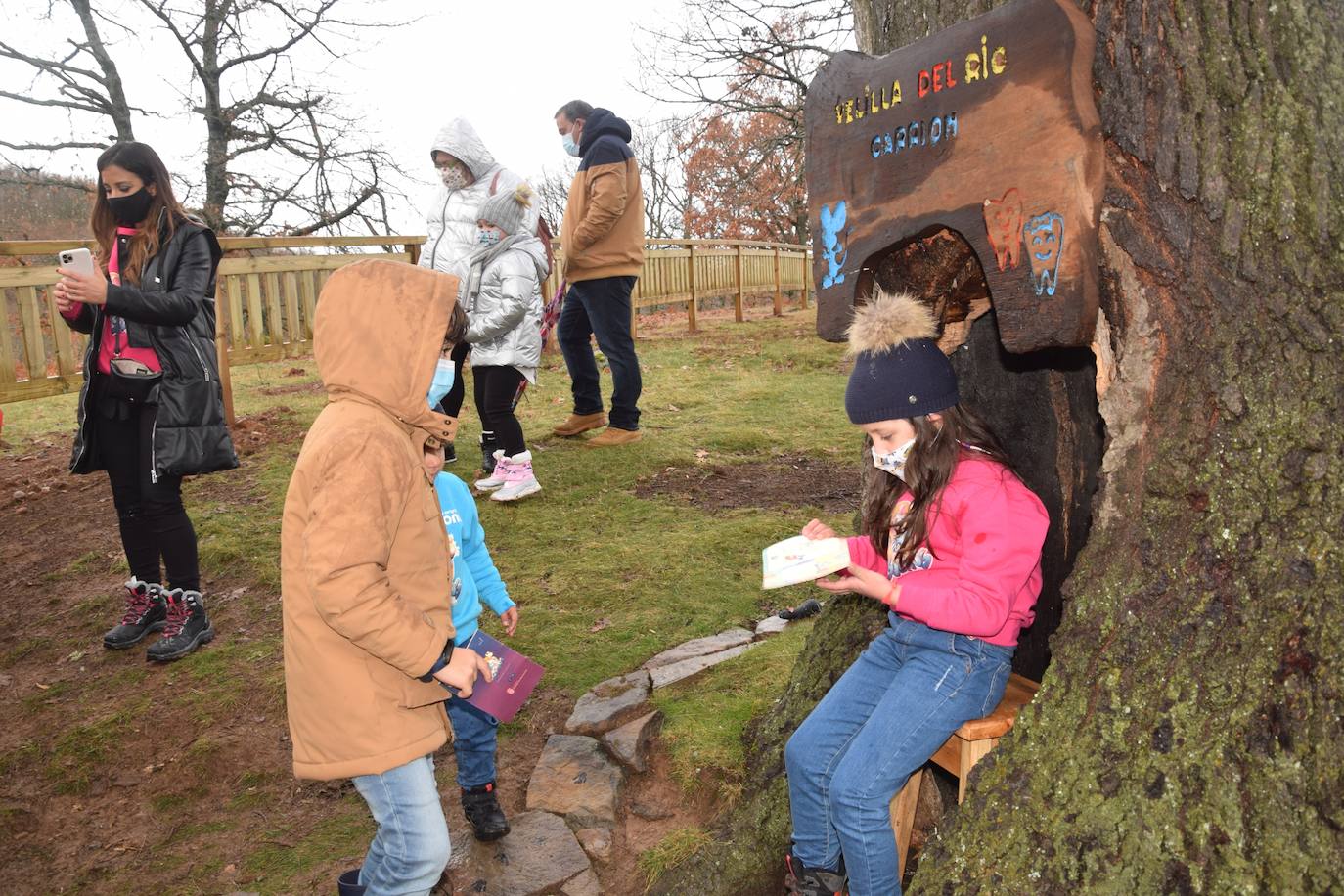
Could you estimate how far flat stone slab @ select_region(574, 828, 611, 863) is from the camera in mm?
2736

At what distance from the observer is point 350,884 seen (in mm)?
2322

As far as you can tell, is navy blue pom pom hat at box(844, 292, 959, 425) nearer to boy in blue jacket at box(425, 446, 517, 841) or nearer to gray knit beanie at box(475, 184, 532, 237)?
boy in blue jacket at box(425, 446, 517, 841)

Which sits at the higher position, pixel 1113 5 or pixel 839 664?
pixel 1113 5

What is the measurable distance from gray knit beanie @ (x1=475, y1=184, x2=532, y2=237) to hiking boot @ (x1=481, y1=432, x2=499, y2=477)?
1.31 meters

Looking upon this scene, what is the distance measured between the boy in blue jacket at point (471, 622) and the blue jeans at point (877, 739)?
0.90 metres

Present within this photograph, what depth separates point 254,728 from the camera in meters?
3.38

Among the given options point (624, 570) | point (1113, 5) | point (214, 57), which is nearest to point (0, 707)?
point (624, 570)

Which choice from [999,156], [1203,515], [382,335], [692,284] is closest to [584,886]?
[382,335]

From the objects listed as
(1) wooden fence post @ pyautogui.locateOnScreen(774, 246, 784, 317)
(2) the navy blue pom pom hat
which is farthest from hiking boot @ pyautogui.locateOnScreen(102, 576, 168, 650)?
(1) wooden fence post @ pyautogui.locateOnScreen(774, 246, 784, 317)

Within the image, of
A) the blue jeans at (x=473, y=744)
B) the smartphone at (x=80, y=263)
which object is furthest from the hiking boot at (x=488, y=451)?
the blue jeans at (x=473, y=744)

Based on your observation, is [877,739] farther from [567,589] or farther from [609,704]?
[567,589]

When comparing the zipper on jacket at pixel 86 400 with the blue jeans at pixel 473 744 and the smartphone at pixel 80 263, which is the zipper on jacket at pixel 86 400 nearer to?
the smartphone at pixel 80 263

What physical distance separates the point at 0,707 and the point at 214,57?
653 inches

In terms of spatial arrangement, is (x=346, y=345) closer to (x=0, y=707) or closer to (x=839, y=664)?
(x=839, y=664)
